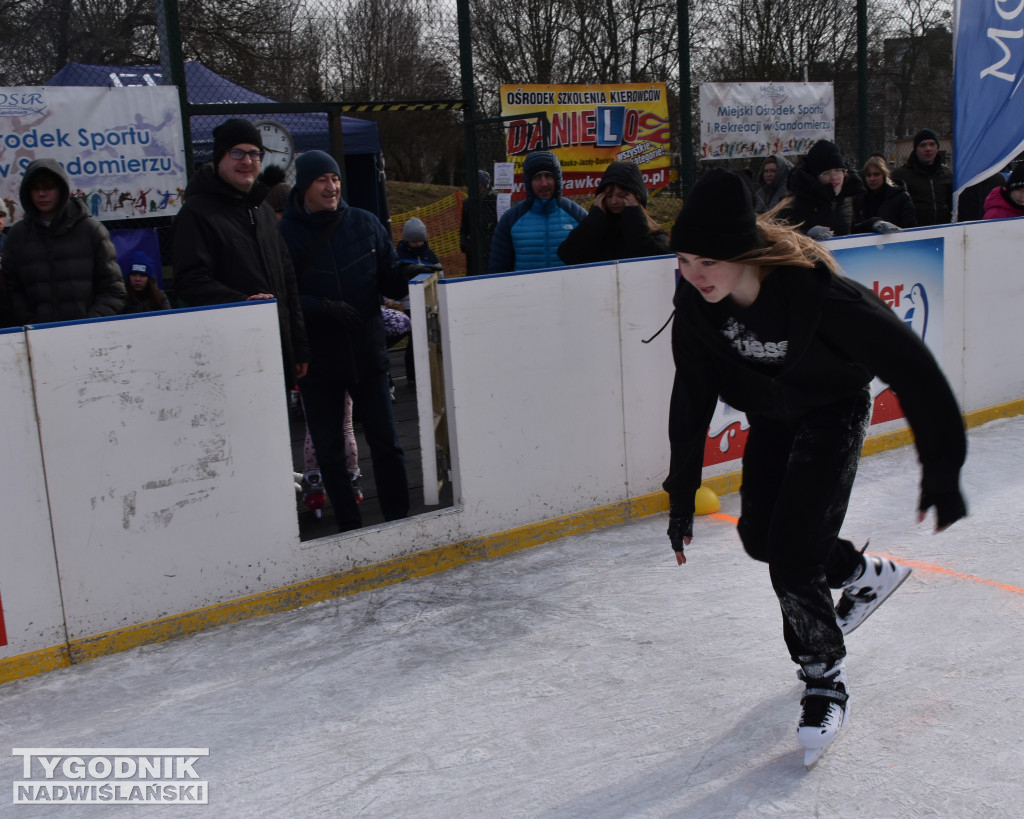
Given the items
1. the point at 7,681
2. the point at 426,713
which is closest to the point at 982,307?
the point at 426,713

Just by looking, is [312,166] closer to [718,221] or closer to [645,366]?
[645,366]

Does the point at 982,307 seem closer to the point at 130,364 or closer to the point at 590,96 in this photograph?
the point at 590,96

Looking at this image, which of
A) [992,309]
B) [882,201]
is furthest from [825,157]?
[992,309]

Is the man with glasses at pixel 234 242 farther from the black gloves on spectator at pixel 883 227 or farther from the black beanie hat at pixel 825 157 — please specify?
the black gloves on spectator at pixel 883 227

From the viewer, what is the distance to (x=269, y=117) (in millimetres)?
8750

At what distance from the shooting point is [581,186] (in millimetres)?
9406

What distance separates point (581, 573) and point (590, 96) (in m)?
5.78

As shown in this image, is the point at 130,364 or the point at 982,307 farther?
the point at 982,307

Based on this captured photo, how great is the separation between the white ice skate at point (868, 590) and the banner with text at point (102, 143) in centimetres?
427

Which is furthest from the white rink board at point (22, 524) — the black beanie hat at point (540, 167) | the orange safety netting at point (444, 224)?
the orange safety netting at point (444, 224)

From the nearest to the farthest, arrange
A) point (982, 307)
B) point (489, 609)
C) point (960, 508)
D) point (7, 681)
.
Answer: point (960, 508), point (7, 681), point (489, 609), point (982, 307)

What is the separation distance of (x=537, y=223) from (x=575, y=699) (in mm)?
2999

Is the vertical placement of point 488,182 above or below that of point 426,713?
above

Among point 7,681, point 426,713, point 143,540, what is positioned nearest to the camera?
point 426,713
